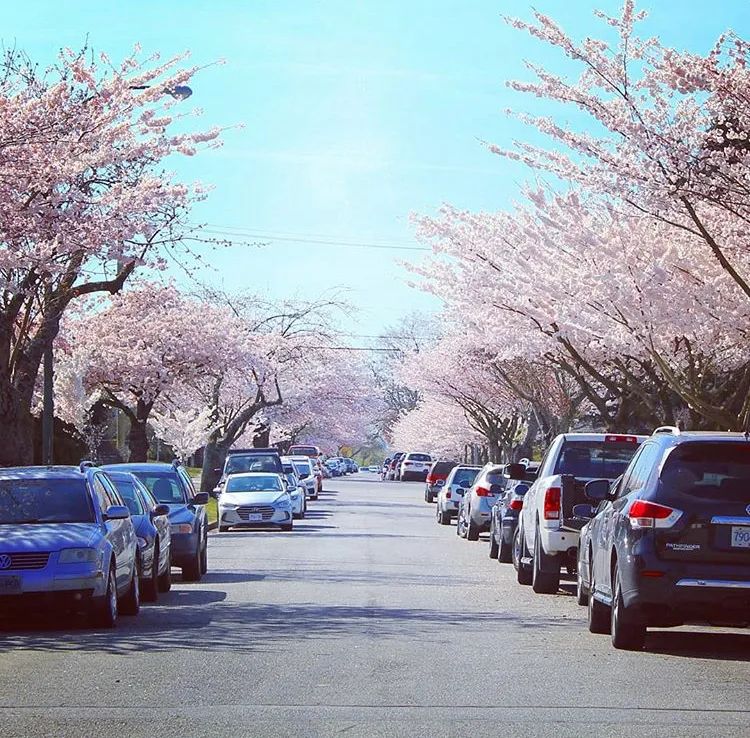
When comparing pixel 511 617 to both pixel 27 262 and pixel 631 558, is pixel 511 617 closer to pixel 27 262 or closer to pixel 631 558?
pixel 631 558

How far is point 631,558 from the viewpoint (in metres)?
11.8

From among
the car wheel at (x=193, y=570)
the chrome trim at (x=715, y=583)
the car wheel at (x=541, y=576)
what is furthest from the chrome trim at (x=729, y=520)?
the car wheel at (x=193, y=570)

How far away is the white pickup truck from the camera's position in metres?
18.2

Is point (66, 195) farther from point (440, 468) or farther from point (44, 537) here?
point (440, 468)

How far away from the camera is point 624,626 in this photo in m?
12.1

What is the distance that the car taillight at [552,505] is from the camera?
18.3m

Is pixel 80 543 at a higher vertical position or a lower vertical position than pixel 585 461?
lower

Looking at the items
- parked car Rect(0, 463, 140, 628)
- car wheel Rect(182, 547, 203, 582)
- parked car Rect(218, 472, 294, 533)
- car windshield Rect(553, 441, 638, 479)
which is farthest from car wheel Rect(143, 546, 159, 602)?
parked car Rect(218, 472, 294, 533)

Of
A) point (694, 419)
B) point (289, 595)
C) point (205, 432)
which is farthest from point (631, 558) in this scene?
point (205, 432)

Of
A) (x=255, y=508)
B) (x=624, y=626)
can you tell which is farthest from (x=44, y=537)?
(x=255, y=508)

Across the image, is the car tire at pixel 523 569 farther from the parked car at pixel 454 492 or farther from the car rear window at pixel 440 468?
the car rear window at pixel 440 468

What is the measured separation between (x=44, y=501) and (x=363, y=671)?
512 cm

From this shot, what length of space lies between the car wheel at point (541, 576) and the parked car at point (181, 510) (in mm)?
4753

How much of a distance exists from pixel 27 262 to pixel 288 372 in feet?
160
